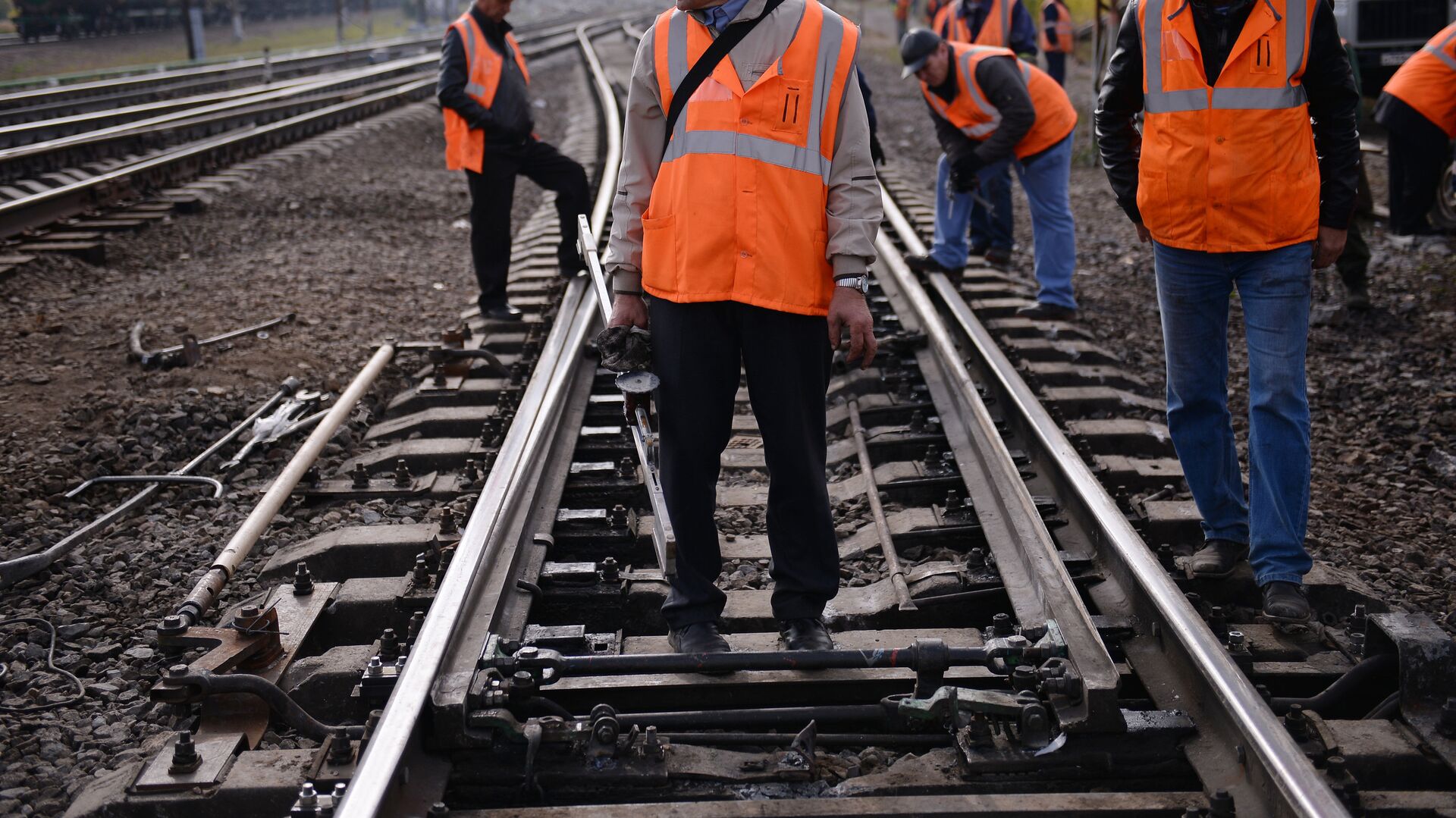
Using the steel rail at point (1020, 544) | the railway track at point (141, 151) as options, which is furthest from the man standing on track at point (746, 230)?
the railway track at point (141, 151)

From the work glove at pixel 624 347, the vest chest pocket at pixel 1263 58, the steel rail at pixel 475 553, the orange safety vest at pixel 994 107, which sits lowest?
the steel rail at pixel 475 553

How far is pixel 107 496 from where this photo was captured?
16.2ft

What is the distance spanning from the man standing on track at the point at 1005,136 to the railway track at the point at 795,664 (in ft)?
8.00

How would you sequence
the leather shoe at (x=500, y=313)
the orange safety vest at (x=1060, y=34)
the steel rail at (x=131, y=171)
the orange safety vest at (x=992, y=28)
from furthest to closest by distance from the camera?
the orange safety vest at (x=1060, y=34) → the orange safety vest at (x=992, y=28) → the steel rail at (x=131, y=171) → the leather shoe at (x=500, y=313)

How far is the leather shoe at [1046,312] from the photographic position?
274 inches

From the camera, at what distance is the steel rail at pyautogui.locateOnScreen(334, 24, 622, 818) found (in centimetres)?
265

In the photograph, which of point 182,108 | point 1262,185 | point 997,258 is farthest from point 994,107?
point 182,108

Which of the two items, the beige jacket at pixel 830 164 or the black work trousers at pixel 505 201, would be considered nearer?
the beige jacket at pixel 830 164

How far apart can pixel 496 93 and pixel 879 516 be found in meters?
3.79

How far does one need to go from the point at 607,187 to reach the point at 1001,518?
20.0ft

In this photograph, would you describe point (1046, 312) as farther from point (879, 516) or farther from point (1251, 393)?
point (1251, 393)

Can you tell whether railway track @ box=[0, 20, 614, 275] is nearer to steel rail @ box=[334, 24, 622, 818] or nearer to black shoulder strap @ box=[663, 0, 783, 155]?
steel rail @ box=[334, 24, 622, 818]

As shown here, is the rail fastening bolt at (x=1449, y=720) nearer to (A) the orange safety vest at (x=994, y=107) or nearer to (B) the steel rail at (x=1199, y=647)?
(B) the steel rail at (x=1199, y=647)

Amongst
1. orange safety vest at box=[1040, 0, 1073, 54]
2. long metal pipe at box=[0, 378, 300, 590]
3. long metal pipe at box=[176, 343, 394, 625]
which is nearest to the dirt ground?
long metal pipe at box=[176, 343, 394, 625]
